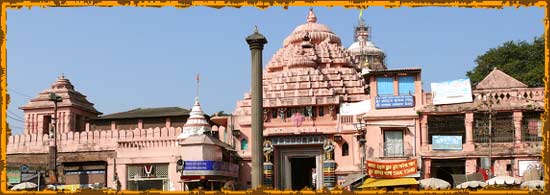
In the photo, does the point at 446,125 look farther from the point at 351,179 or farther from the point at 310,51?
the point at 310,51

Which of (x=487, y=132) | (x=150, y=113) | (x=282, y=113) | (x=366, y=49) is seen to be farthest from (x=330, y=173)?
(x=366, y=49)

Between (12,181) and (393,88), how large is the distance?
21.0m

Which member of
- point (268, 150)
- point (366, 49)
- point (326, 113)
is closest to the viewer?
point (268, 150)

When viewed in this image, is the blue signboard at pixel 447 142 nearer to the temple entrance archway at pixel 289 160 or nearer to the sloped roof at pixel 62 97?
the temple entrance archway at pixel 289 160

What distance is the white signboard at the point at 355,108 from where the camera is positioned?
38.5 meters

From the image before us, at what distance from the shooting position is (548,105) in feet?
34.5

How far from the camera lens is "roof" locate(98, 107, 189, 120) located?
4544 centimetres

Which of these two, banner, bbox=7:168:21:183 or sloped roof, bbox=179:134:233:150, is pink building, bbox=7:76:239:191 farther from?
banner, bbox=7:168:21:183

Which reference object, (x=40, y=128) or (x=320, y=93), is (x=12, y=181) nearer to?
(x=40, y=128)

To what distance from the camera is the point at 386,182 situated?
33.9 meters

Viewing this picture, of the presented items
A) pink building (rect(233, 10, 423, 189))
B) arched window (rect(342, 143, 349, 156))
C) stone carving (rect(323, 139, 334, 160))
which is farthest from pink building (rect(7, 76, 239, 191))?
arched window (rect(342, 143, 349, 156))

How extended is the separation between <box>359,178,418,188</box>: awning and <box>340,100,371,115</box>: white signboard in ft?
16.1

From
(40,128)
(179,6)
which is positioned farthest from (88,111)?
(179,6)

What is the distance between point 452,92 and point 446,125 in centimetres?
162
